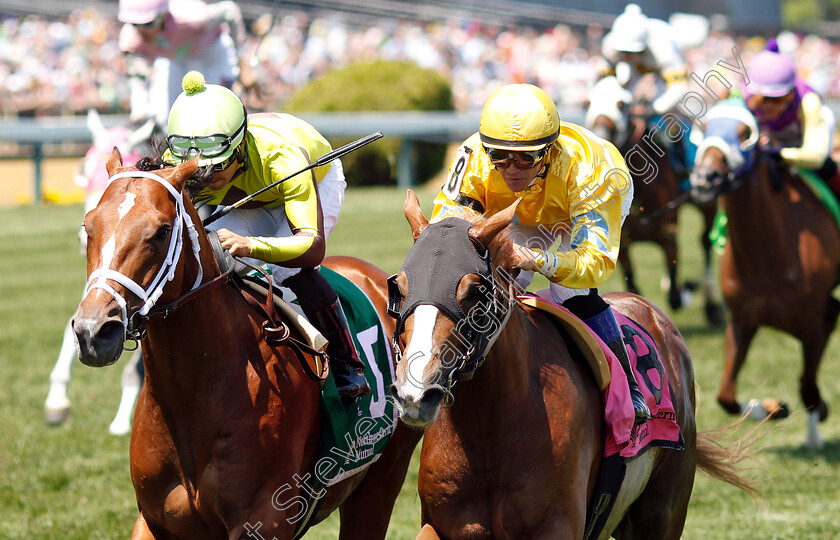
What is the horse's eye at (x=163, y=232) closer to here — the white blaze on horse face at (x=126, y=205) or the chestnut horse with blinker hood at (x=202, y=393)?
the chestnut horse with blinker hood at (x=202, y=393)

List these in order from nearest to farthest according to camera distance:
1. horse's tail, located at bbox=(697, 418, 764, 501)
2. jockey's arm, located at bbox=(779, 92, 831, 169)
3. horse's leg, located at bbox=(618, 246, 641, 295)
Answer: horse's tail, located at bbox=(697, 418, 764, 501)
jockey's arm, located at bbox=(779, 92, 831, 169)
horse's leg, located at bbox=(618, 246, 641, 295)

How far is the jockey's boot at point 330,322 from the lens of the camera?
4348 millimetres

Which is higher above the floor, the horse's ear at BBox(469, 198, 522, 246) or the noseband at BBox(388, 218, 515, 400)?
the horse's ear at BBox(469, 198, 522, 246)

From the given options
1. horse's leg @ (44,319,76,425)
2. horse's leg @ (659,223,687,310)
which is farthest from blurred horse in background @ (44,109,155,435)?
horse's leg @ (659,223,687,310)

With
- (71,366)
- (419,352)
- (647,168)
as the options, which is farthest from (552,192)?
(647,168)

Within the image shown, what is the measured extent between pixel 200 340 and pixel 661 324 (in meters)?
2.13

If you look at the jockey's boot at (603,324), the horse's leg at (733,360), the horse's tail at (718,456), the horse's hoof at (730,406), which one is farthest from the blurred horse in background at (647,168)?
the jockey's boot at (603,324)

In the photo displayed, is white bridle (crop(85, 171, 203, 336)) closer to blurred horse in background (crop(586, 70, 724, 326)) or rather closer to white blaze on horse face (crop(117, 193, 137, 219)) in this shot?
white blaze on horse face (crop(117, 193, 137, 219))

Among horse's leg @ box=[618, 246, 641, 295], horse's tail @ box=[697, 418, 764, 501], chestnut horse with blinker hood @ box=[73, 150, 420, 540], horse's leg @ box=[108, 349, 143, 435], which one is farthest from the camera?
horse's leg @ box=[618, 246, 641, 295]

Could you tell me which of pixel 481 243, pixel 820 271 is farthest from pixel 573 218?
pixel 820 271

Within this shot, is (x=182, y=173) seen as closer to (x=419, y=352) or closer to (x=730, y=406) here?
(x=419, y=352)

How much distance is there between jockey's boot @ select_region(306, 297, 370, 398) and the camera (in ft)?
14.3

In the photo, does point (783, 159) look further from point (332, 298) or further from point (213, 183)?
point (213, 183)

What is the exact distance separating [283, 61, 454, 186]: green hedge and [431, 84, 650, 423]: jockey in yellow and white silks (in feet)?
52.1
